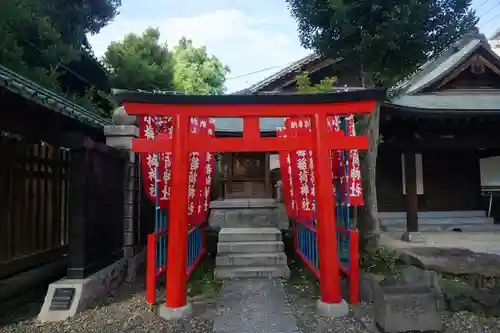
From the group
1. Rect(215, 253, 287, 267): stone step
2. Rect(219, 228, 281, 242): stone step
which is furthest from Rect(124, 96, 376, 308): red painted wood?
Rect(219, 228, 281, 242): stone step

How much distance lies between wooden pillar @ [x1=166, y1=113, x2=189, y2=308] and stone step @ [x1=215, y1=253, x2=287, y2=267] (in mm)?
2491

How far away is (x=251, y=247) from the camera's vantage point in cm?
823

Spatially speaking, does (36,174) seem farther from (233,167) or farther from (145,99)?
(233,167)

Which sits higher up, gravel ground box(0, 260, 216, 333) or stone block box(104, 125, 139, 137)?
stone block box(104, 125, 139, 137)

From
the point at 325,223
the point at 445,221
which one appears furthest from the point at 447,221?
the point at 325,223

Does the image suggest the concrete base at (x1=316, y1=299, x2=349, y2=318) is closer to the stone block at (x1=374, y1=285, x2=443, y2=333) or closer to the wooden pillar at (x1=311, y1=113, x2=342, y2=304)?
the wooden pillar at (x1=311, y1=113, x2=342, y2=304)

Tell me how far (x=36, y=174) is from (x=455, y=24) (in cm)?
848

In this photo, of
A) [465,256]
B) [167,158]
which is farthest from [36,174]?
[465,256]

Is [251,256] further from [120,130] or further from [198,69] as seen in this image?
[198,69]

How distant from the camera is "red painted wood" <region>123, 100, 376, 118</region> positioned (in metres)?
5.45

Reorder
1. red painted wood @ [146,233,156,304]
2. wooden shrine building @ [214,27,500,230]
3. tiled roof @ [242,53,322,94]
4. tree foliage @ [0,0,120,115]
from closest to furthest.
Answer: red painted wood @ [146,233,156,304]
tree foliage @ [0,0,120,115]
wooden shrine building @ [214,27,500,230]
tiled roof @ [242,53,322,94]

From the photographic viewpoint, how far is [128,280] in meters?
7.36

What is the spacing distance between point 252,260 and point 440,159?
8.35 meters

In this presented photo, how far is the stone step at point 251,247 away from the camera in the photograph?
26.7 feet
